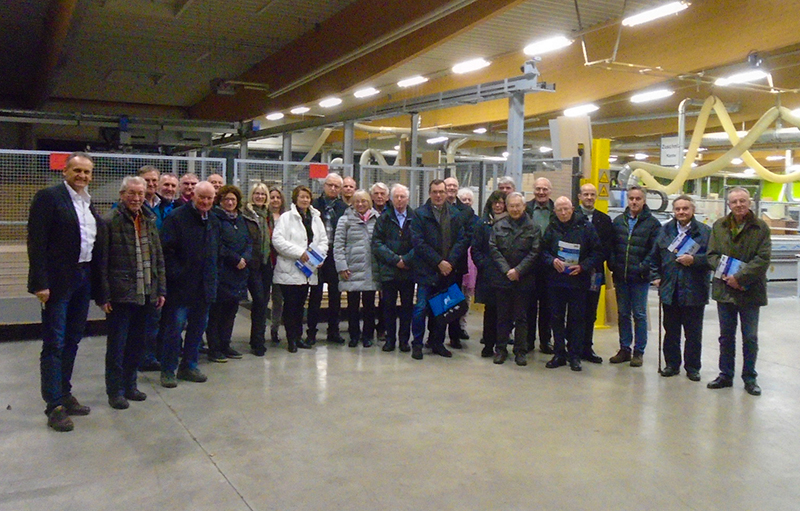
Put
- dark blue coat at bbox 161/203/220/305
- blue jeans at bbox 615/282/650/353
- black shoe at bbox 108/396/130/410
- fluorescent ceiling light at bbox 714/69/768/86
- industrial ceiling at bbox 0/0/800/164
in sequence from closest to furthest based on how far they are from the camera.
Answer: black shoe at bbox 108/396/130/410
dark blue coat at bbox 161/203/220/305
blue jeans at bbox 615/282/650/353
industrial ceiling at bbox 0/0/800/164
fluorescent ceiling light at bbox 714/69/768/86

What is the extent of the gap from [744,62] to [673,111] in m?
5.62

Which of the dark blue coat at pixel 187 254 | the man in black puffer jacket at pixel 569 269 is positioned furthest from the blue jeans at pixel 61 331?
the man in black puffer jacket at pixel 569 269

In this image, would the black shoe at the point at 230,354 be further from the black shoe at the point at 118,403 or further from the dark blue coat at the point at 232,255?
the black shoe at the point at 118,403

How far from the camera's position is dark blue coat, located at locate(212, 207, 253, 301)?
200 inches

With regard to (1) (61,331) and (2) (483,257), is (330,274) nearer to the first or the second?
(2) (483,257)

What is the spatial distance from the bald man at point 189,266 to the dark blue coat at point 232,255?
0.79ft

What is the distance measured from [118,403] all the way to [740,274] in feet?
13.9

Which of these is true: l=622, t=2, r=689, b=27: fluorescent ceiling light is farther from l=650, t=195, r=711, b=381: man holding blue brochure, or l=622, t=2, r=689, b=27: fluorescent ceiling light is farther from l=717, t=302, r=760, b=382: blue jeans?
l=717, t=302, r=760, b=382: blue jeans

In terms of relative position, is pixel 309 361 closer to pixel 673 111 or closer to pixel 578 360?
pixel 578 360

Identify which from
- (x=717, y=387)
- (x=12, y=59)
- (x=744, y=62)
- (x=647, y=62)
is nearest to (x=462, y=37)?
(x=647, y=62)

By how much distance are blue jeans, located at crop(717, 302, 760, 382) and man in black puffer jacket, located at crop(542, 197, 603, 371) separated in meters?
1.02

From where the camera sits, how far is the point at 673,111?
14.5m

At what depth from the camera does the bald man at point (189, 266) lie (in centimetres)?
458

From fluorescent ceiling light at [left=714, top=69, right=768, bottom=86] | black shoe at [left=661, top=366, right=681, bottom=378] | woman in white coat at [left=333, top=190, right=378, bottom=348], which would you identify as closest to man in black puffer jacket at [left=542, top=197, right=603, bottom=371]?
black shoe at [left=661, top=366, right=681, bottom=378]
